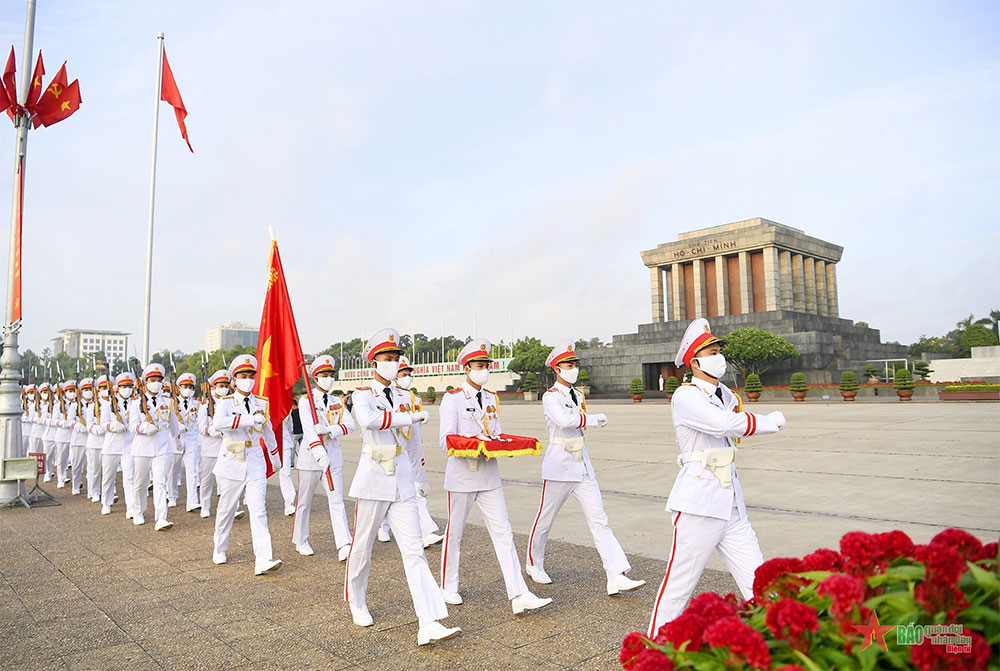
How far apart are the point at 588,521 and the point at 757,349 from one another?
38.8m

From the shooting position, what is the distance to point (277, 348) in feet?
21.5

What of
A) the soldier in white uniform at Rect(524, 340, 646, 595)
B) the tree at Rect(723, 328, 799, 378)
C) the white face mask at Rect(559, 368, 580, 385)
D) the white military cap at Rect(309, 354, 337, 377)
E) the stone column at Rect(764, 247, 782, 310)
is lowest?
the soldier in white uniform at Rect(524, 340, 646, 595)

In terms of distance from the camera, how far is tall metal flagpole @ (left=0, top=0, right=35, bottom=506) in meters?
12.0

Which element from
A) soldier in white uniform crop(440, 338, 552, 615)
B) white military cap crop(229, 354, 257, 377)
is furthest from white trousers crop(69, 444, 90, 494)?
soldier in white uniform crop(440, 338, 552, 615)

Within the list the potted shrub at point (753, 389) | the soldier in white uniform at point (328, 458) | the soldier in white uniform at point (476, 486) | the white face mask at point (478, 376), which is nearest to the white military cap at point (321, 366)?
the soldier in white uniform at point (328, 458)

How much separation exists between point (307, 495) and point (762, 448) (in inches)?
412

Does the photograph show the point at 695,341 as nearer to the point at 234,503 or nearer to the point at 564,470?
the point at 564,470

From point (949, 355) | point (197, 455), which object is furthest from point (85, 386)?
point (949, 355)

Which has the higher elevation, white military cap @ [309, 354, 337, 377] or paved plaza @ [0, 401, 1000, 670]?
white military cap @ [309, 354, 337, 377]

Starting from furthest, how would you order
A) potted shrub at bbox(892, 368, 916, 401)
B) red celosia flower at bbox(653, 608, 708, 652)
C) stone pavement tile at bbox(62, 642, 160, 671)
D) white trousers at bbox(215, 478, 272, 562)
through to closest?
1. potted shrub at bbox(892, 368, 916, 401)
2. white trousers at bbox(215, 478, 272, 562)
3. stone pavement tile at bbox(62, 642, 160, 671)
4. red celosia flower at bbox(653, 608, 708, 652)

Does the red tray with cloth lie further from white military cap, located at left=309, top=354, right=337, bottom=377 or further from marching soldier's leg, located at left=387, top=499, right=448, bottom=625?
white military cap, located at left=309, top=354, right=337, bottom=377

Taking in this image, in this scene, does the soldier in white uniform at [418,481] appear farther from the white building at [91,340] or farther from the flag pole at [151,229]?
the white building at [91,340]

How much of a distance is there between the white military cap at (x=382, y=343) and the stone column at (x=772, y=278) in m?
50.5

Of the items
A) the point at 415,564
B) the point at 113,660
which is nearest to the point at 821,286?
the point at 415,564
